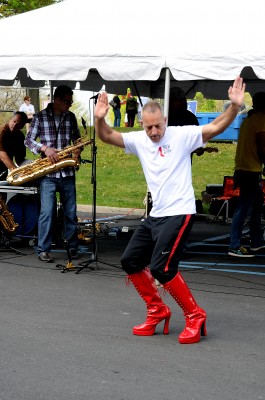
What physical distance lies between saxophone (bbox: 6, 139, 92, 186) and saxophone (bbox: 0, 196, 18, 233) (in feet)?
1.94

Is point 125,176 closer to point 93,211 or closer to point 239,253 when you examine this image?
point 239,253

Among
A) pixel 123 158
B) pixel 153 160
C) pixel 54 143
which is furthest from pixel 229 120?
pixel 123 158

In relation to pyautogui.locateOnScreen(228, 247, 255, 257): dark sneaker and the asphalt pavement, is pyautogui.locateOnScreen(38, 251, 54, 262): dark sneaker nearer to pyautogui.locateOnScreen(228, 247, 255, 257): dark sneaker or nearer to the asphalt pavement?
the asphalt pavement

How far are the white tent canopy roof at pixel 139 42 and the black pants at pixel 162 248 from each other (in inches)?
105

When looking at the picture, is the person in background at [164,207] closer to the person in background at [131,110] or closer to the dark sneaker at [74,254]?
the dark sneaker at [74,254]

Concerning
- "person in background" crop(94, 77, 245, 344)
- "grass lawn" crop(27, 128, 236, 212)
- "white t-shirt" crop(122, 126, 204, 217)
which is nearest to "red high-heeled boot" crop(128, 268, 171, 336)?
A: "person in background" crop(94, 77, 245, 344)

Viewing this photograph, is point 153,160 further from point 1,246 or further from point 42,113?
point 1,246

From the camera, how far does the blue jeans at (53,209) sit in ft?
35.0

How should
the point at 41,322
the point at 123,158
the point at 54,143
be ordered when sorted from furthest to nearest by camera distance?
the point at 123,158 < the point at 54,143 < the point at 41,322

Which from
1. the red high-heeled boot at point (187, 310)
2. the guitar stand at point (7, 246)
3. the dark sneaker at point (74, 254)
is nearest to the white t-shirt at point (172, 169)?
the red high-heeled boot at point (187, 310)

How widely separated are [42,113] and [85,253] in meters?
1.89

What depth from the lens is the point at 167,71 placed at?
9602mm

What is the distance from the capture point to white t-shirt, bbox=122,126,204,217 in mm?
7047

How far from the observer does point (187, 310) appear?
7.04 metres
